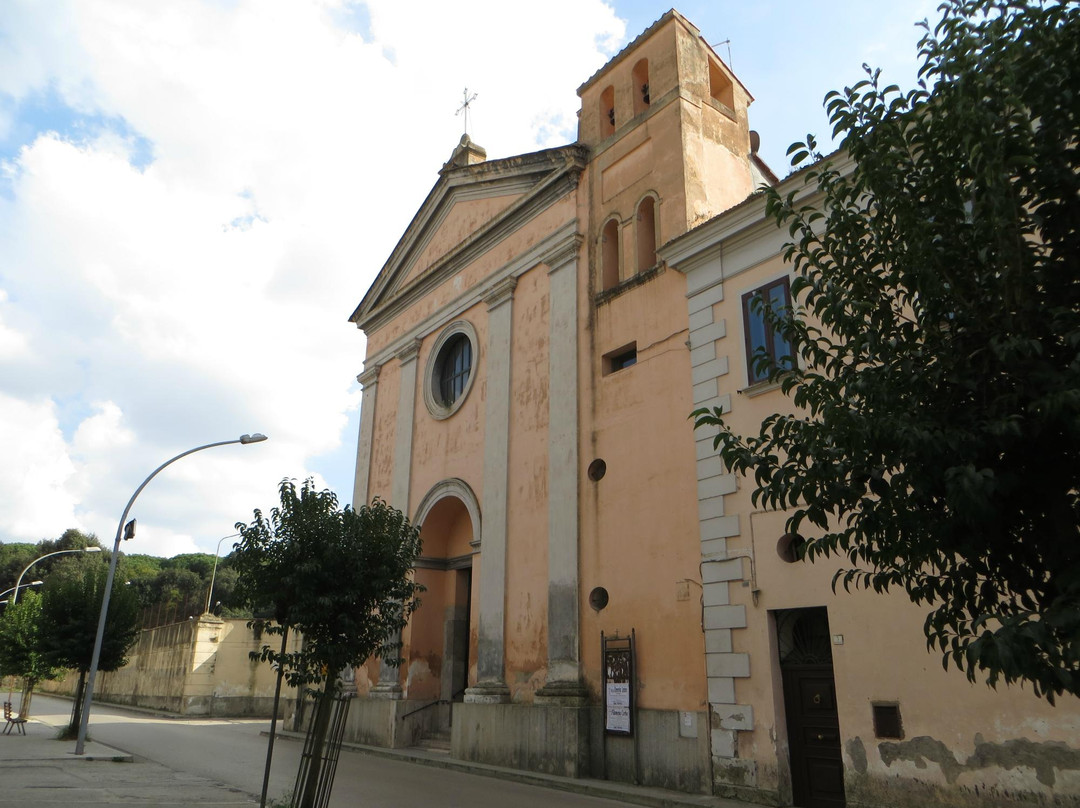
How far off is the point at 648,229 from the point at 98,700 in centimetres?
4865

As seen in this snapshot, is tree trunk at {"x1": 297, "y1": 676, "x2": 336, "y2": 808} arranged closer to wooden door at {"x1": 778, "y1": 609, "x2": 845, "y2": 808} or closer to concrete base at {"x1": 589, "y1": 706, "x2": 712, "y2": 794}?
concrete base at {"x1": 589, "y1": 706, "x2": 712, "y2": 794}

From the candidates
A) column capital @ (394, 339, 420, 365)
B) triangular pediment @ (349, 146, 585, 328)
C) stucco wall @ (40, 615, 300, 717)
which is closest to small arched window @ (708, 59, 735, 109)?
triangular pediment @ (349, 146, 585, 328)

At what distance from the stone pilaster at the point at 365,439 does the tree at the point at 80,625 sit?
6561 mm

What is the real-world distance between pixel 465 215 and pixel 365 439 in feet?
22.9

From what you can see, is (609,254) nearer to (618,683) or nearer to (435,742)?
(618,683)

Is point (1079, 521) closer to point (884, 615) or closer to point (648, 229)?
point (884, 615)

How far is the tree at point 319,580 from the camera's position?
9.52 m

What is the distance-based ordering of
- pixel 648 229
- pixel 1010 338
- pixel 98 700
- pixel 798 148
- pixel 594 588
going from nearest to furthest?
pixel 1010 338, pixel 798 148, pixel 594 588, pixel 648 229, pixel 98 700

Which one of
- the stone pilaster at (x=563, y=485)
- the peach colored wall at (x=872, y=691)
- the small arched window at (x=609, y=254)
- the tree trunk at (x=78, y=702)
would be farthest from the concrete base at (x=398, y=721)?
the small arched window at (x=609, y=254)

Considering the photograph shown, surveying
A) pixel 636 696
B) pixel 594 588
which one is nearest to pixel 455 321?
pixel 594 588

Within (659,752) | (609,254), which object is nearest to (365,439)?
(609,254)

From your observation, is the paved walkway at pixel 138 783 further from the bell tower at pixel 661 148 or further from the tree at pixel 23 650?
the bell tower at pixel 661 148

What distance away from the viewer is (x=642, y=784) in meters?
12.0

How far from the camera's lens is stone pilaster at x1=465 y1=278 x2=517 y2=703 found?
619 inches
